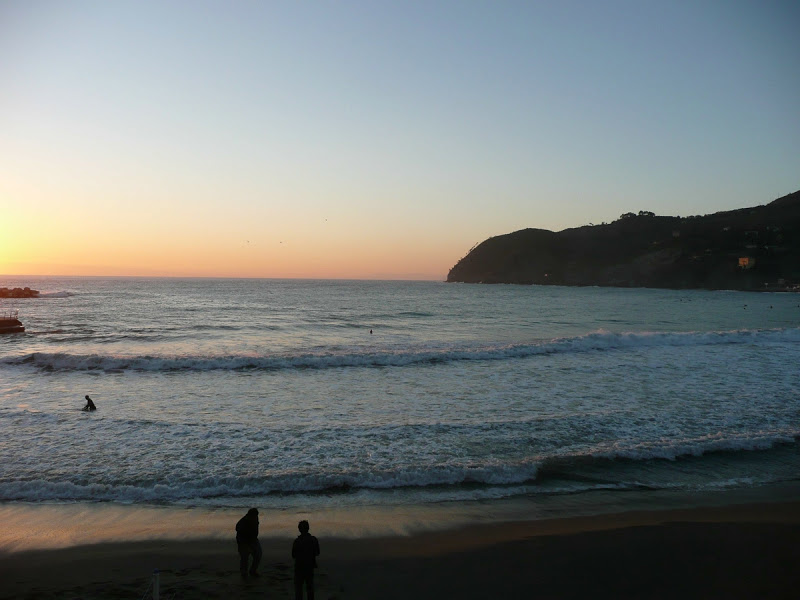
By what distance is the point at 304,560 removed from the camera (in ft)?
22.8

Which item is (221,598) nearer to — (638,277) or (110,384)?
(110,384)

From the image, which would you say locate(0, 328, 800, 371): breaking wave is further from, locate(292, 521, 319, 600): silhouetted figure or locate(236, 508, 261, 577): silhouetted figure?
locate(292, 521, 319, 600): silhouetted figure

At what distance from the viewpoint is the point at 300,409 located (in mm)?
18984

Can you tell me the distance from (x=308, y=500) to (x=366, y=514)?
161 cm

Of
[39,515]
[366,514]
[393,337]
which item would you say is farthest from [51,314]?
A: [366,514]

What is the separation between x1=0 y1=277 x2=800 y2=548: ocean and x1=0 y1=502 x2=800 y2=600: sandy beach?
4.73 feet

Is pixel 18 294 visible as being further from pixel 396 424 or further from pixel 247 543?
pixel 247 543

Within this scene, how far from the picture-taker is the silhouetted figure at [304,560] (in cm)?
694

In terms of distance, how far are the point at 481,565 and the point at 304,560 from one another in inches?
129

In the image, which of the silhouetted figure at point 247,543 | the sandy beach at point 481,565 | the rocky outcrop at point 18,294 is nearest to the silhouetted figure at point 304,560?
the sandy beach at point 481,565

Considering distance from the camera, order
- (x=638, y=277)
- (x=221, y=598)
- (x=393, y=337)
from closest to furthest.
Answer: (x=221, y=598) < (x=393, y=337) < (x=638, y=277)

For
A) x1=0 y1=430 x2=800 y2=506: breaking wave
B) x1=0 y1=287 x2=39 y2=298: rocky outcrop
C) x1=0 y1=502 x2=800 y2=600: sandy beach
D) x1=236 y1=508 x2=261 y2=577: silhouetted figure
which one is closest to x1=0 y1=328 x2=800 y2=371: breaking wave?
x1=0 y1=430 x2=800 y2=506: breaking wave

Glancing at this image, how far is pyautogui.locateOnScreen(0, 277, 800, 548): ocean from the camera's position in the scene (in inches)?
463

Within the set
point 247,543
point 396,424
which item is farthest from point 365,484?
point 396,424
